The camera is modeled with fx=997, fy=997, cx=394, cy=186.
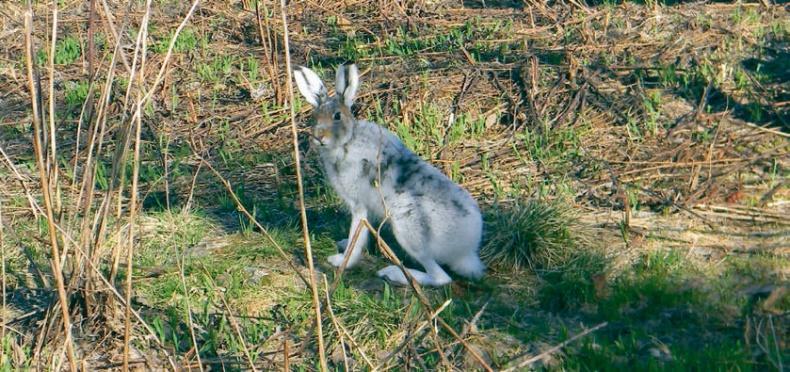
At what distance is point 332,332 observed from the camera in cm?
468

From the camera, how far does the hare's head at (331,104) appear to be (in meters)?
5.50

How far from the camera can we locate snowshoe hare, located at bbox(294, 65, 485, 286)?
521 cm

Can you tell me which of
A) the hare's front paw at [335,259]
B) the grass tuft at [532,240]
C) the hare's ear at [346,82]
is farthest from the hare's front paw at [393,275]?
the hare's ear at [346,82]

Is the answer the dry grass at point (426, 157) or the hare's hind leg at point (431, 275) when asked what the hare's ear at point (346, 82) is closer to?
the dry grass at point (426, 157)

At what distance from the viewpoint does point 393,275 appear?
542 centimetres

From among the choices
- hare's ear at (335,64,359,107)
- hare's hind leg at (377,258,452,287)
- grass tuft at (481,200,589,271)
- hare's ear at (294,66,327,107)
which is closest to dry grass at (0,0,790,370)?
grass tuft at (481,200,589,271)

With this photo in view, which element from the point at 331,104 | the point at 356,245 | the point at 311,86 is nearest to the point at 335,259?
the point at 356,245

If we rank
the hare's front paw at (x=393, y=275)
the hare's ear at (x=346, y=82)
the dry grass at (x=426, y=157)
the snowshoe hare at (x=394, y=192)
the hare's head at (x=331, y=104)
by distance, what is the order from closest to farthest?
the dry grass at (x=426, y=157)
the snowshoe hare at (x=394, y=192)
the hare's front paw at (x=393, y=275)
the hare's head at (x=331, y=104)
the hare's ear at (x=346, y=82)

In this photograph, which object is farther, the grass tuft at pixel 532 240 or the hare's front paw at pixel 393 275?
the grass tuft at pixel 532 240

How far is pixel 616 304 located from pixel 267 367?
176 cm

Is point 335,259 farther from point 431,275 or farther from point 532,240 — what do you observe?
point 532,240

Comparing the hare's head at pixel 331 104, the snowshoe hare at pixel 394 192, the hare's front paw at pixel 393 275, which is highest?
the hare's head at pixel 331 104

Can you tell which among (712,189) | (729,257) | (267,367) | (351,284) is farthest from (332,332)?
(712,189)

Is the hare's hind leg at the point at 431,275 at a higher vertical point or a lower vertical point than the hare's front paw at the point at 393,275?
higher
